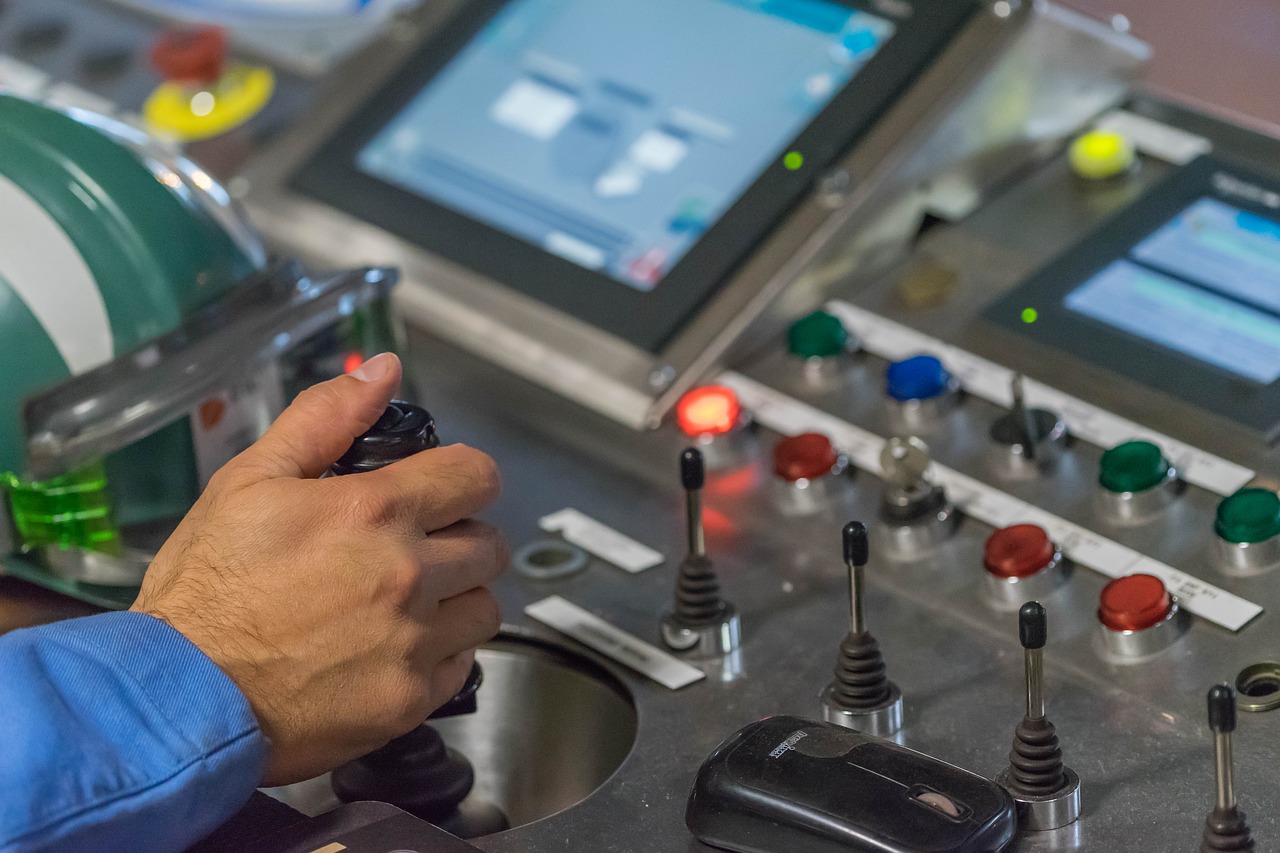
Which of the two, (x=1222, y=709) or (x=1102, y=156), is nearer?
(x=1222, y=709)

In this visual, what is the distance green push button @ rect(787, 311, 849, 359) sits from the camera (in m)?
1.42

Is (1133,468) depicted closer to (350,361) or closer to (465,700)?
(465,700)

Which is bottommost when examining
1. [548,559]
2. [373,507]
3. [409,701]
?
[548,559]

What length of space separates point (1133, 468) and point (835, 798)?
42 centimetres

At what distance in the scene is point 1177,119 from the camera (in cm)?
155

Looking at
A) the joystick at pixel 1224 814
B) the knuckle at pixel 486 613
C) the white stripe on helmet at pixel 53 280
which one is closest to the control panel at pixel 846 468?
the joystick at pixel 1224 814

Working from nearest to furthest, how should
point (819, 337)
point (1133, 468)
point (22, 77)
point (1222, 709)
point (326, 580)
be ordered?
point (1222, 709) < point (326, 580) < point (1133, 468) < point (819, 337) < point (22, 77)

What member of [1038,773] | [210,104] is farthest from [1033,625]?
[210,104]

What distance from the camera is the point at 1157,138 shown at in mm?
1531

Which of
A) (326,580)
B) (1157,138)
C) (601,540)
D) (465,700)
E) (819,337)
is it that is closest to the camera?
(326,580)

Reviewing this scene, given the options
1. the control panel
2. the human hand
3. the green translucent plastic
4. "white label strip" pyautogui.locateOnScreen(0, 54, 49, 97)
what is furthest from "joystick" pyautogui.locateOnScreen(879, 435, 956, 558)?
"white label strip" pyautogui.locateOnScreen(0, 54, 49, 97)

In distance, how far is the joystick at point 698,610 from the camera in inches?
46.1

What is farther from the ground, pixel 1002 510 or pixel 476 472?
pixel 476 472

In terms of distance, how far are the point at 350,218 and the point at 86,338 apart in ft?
1.65
